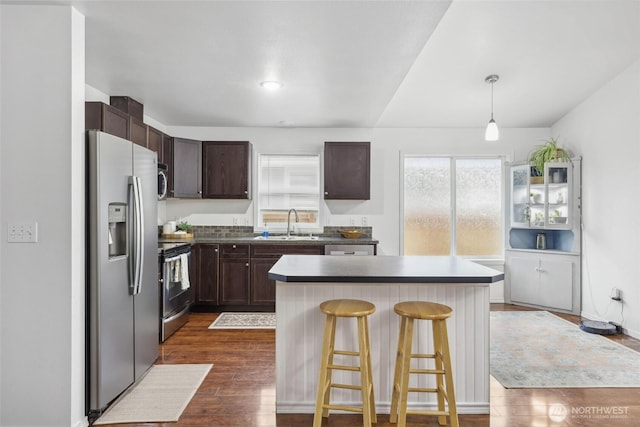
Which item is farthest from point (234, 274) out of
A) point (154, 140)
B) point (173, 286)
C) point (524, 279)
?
point (524, 279)

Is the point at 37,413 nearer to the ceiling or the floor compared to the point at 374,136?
nearer to the floor

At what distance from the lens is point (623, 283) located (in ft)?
12.9

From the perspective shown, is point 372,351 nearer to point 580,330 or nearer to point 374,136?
point 580,330

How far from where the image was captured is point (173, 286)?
3.81 m

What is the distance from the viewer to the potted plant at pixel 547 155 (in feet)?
15.2

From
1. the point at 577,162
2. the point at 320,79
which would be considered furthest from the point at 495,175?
the point at 320,79

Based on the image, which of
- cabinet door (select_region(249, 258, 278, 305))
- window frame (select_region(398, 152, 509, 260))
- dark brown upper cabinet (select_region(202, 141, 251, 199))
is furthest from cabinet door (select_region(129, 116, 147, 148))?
window frame (select_region(398, 152, 509, 260))

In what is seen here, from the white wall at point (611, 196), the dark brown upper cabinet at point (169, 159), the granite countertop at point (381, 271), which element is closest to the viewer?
the granite countertop at point (381, 271)

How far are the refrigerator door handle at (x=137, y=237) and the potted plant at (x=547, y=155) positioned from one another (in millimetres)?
4616

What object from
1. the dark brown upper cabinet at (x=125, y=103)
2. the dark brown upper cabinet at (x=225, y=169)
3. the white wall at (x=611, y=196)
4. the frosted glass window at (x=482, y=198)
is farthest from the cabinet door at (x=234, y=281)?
the white wall at (x=611, y=196)

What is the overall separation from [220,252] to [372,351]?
2743 millimetres

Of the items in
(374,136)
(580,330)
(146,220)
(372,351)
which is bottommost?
(580,330)

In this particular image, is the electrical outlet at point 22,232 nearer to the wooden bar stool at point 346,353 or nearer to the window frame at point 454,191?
the wooden bar stool at point 346,353

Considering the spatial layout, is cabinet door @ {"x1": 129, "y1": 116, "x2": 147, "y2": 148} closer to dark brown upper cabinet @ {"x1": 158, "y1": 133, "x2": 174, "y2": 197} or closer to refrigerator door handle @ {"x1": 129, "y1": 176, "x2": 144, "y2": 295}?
dark brown upper cabinet @ {"x1": 158, "y1": 133, "x2": 174, "y2": 197}
